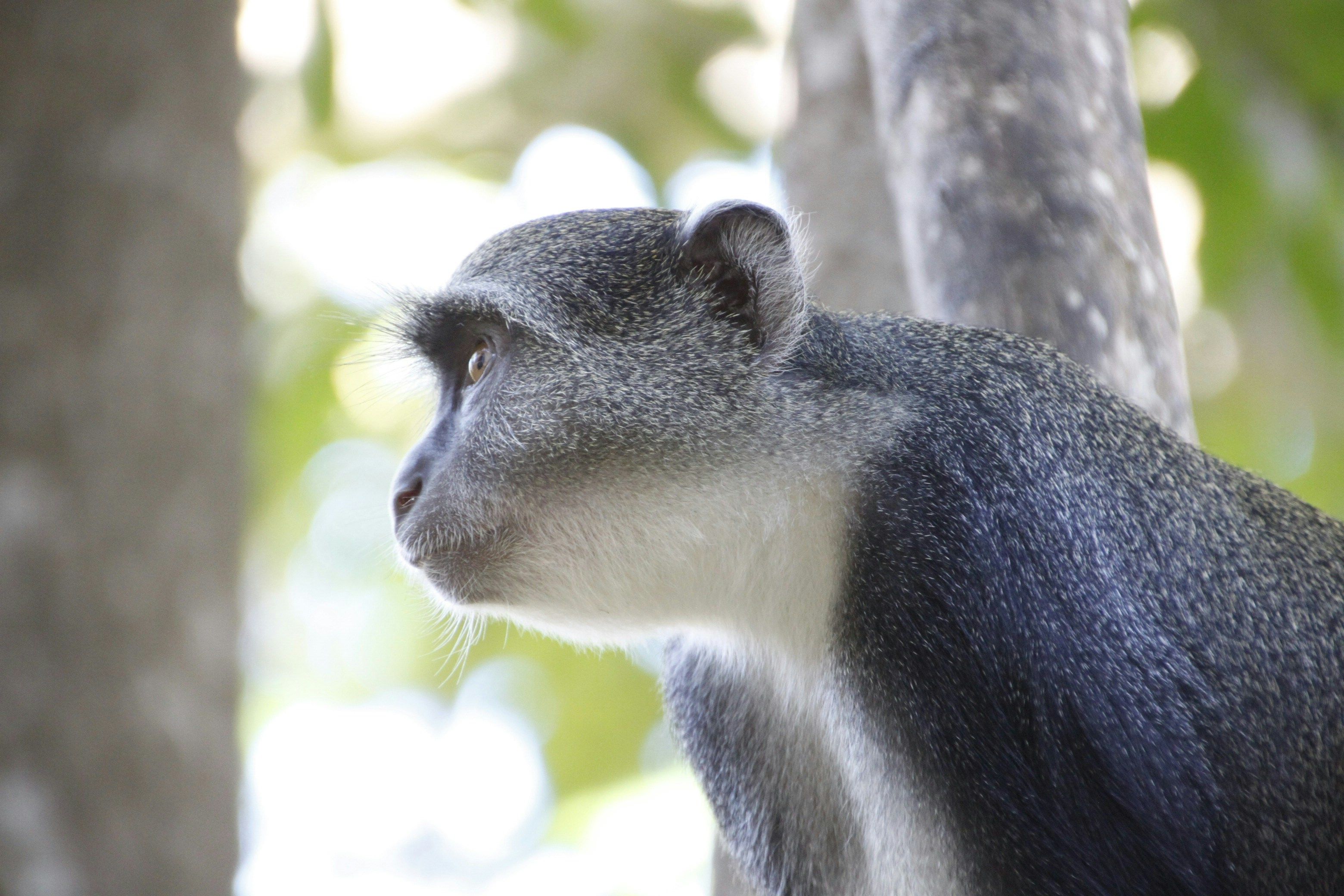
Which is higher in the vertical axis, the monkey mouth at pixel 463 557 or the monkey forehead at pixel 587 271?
the monkey forehead at pixel 587 271

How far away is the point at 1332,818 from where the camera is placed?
321 cm

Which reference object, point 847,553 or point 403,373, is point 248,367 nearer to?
point 403,373

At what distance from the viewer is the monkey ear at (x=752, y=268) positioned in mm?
3553

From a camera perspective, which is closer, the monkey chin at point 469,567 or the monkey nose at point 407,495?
the monkey chin at point 469,567

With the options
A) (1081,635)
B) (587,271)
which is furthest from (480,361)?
(1081,635)

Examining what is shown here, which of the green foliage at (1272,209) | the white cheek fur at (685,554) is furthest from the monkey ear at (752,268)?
the green foliage at (1272,209)

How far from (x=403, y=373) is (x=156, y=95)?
1151 mm

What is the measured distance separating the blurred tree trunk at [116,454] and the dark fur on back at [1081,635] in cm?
171

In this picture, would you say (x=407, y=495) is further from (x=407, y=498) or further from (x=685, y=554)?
(x=685, y=554)

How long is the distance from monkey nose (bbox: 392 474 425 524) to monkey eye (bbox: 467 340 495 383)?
1.26ft

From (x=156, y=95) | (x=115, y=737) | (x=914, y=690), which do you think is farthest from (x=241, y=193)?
(x=914, y=690)

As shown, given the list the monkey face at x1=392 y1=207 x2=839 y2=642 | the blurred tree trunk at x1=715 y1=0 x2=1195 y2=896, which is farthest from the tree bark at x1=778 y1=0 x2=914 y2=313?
the monkey face at x1=392 y1=207 x2=839 y2=642

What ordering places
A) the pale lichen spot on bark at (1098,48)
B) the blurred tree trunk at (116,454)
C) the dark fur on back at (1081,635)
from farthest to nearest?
the pale lichen spot on bark at (1098,48)
the blurred tree trunk at (116,454)
the dark fur on back at (1081,635)

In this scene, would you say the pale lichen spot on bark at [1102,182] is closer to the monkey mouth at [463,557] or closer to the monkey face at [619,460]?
the monkey face at [619,460]
